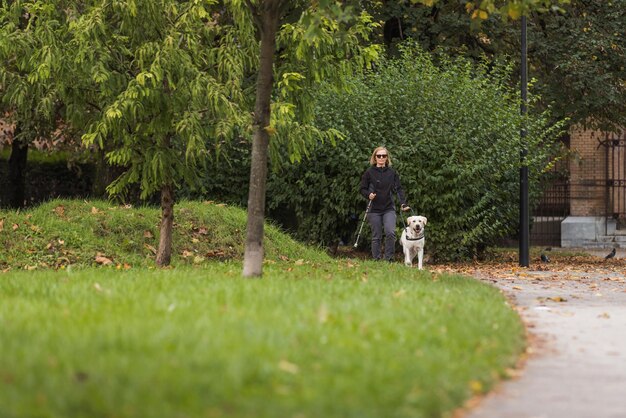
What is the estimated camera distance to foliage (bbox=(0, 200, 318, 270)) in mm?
17375

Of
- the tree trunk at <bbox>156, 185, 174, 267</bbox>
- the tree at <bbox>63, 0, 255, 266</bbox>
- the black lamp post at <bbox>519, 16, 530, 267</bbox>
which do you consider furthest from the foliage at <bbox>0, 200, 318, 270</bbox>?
the black lamp post at <bbox>519, 16, 530, 267</bbox>

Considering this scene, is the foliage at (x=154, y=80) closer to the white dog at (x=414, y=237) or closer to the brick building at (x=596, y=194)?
the white dog at (x=414, y=237)

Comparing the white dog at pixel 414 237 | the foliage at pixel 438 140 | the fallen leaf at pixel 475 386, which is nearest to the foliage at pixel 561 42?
the foliage at pixel 438 140

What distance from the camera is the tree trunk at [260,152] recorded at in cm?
1362

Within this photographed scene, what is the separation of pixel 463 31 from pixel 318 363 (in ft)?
71.8

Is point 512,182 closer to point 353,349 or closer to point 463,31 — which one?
point 463,31

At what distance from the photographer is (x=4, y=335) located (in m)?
7.51

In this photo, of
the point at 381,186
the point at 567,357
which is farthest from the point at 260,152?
the point at 381,186

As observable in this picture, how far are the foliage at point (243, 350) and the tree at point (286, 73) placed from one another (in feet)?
7.28

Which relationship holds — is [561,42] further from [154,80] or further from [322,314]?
[322,314]

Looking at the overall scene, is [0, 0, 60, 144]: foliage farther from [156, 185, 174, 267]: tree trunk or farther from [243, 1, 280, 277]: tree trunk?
[243, 1, 280, 277]: tree trunk

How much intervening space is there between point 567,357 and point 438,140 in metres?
14.8

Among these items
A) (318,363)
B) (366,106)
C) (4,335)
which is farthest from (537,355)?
(366,106)

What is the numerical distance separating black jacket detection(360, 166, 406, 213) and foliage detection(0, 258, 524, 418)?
7.95 metres
